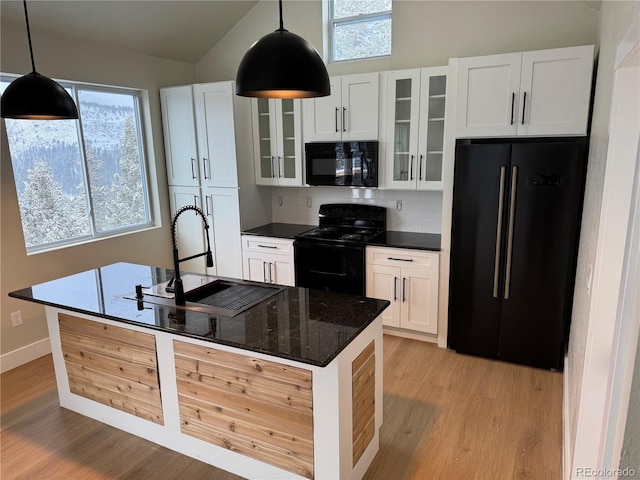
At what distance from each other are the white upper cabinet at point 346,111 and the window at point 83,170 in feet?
6.13

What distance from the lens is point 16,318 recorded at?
138 inches

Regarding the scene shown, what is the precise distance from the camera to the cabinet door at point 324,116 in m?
3.97

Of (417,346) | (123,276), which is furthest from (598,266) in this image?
(123,276)

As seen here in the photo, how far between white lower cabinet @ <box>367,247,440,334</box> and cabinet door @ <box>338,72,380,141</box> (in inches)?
41.9

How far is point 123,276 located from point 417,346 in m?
2.42

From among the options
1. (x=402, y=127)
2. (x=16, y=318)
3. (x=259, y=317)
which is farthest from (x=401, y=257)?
(x=16, y=318)

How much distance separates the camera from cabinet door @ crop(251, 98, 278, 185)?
14.5 ft

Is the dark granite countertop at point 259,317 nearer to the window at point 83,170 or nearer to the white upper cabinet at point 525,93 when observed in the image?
the window at point 83,170

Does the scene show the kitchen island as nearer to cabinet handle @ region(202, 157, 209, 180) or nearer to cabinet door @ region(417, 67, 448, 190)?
cabinet door @ region(417, 67, 448, 190)

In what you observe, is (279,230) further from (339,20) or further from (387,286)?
(339,20)

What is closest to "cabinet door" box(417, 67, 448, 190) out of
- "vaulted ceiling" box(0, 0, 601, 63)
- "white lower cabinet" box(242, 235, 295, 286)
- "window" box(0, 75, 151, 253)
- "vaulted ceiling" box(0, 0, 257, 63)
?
"vaulted ceiling" box(0, 0, 601, 63)

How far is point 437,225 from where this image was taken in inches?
163

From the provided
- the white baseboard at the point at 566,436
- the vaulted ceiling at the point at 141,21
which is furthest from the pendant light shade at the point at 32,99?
the white baseboard at the point at 566,436

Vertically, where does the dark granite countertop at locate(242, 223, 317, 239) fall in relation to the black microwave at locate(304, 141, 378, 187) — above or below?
below
